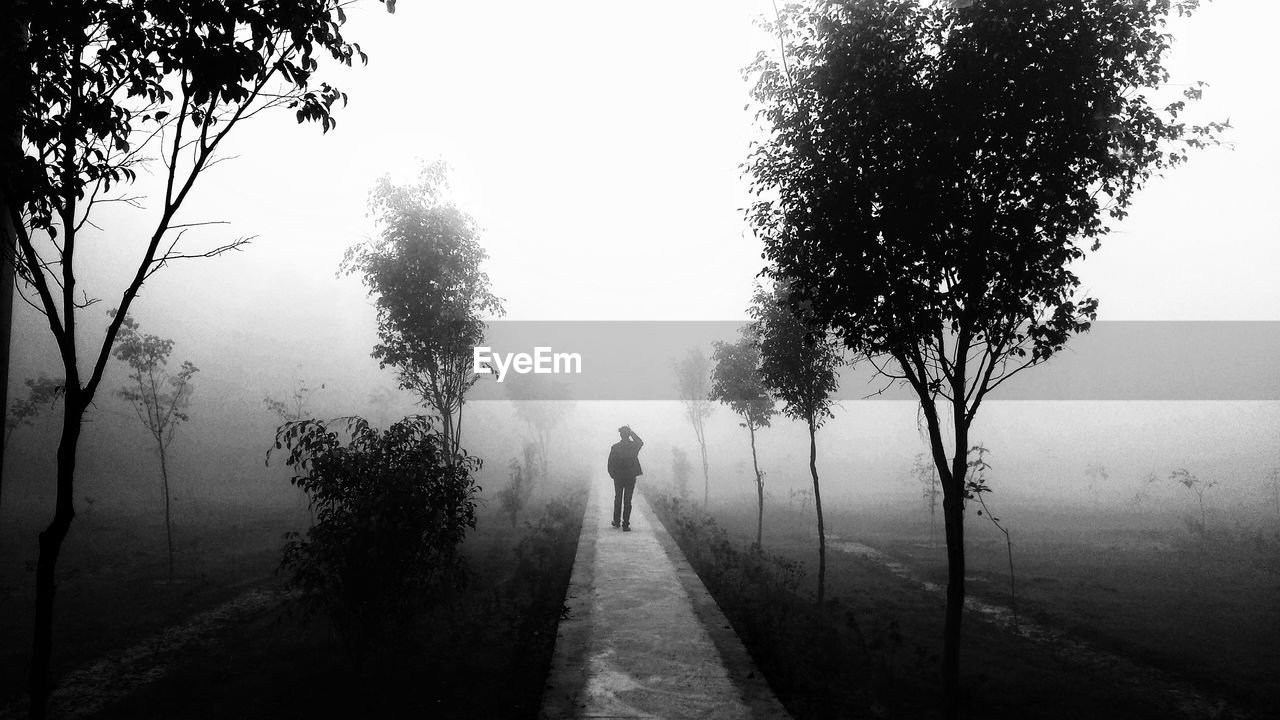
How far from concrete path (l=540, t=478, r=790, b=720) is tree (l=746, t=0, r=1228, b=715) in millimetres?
2364

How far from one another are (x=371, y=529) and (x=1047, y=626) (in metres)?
11.9

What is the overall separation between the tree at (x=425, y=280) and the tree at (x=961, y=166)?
12034mm

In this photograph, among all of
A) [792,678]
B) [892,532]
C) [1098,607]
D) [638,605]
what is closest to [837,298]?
[792,678]

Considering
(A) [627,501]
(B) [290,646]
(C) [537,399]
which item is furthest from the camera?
(C) [537,399]

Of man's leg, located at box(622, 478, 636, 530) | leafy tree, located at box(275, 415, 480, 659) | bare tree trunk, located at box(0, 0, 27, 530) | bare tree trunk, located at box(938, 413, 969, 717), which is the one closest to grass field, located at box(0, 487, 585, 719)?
leafy tree, located at box(275, 415, 480, 659)

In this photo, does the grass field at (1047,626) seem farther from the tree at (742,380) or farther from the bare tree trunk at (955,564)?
the tree at (742,380)

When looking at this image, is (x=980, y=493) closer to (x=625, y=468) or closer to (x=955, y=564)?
(x=625, y=468)

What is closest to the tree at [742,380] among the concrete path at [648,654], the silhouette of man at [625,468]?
the silhouette of man at [625,468]

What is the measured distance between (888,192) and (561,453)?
8177 cm

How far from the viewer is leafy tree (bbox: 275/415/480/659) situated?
24.5ft

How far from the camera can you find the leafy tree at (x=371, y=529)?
7473 millimetres

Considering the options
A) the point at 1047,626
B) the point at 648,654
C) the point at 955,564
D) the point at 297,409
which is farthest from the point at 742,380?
the point at 297,409

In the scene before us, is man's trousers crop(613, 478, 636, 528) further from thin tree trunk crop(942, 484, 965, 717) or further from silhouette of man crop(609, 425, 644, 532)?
thin tree trunk crop(942, 484, 965, 717)

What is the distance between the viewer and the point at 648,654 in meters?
8.05
